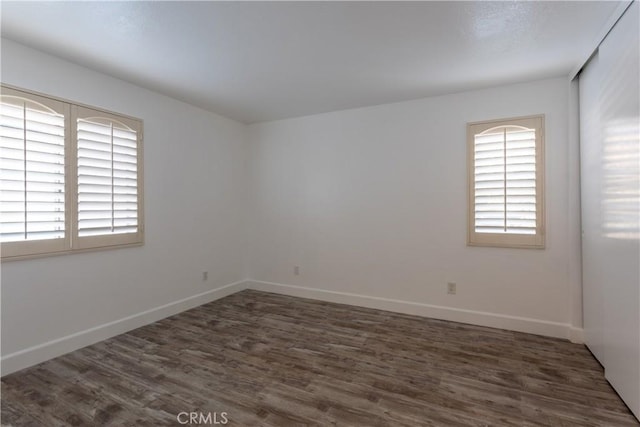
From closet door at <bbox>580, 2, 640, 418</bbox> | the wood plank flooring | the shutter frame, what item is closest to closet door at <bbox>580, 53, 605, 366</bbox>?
closet door at <bbox>580, 2, 640, 418</bbox>

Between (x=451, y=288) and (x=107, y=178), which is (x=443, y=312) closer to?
(x=451, y=288)

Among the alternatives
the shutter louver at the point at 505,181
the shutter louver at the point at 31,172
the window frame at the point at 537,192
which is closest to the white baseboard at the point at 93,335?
the shutter louver at the point at 31,172

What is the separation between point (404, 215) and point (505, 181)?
3.75ft

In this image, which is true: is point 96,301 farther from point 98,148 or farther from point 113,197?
point 98,148

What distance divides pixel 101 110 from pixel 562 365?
482 centimetres

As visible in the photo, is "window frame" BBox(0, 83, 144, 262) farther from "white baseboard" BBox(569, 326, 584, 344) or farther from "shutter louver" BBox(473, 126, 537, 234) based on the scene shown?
"white baseboard" BBox(569, 326, 584, 344)

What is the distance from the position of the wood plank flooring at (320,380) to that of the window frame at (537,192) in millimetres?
950

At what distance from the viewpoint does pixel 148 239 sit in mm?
3490

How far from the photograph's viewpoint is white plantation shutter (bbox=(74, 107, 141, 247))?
2.87 meters

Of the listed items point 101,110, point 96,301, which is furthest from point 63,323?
point 101,110

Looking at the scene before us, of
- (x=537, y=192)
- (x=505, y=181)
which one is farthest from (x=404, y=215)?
(x=537, y=192)

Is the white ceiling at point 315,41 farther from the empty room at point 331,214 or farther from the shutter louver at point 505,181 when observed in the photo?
the shutter louver at point 505,181

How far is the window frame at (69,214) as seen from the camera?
2.45m

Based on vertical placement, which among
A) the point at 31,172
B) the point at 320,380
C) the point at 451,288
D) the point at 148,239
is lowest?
the point at 320,380
